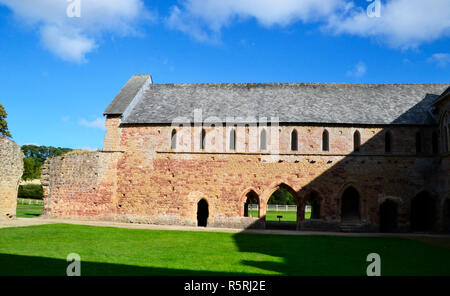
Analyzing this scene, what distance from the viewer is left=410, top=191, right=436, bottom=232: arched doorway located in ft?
74.2

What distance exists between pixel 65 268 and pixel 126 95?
19215 millimetres

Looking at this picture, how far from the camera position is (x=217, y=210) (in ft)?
75.5

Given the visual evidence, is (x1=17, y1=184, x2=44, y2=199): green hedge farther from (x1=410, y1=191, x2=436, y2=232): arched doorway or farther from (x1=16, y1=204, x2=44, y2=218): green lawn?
(x1=410, y1=191, x2=436, y2=232): arched doorway

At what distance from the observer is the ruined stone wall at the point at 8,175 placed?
792 inches

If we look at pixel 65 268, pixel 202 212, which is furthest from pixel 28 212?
pixel 65 268

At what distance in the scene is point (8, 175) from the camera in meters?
20.5

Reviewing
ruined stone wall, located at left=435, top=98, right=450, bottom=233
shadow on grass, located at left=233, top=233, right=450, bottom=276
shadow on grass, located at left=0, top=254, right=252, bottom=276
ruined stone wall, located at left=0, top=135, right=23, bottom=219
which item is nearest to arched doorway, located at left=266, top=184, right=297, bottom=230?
shadow on grass, located at left=233, top=233, right=450, bottom=276

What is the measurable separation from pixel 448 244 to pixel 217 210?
1310 cm

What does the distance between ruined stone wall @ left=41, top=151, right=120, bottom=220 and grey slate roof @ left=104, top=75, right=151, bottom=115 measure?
3.25m

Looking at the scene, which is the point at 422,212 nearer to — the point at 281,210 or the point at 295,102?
the point at 295,102

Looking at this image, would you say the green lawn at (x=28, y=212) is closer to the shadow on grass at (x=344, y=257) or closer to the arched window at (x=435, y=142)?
the shadow on grass at (x=344, y=257)

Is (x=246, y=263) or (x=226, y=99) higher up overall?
(x=226, y=99)

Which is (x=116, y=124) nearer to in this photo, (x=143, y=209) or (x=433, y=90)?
(x=143, y=209)
